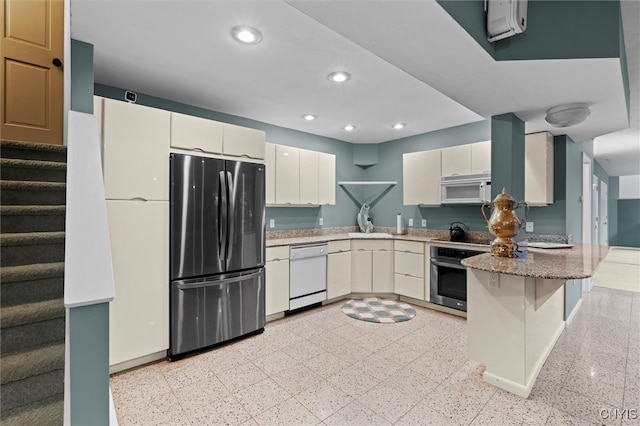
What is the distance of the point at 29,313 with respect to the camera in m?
1.44

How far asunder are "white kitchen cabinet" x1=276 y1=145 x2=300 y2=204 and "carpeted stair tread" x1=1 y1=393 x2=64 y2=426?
114 inches

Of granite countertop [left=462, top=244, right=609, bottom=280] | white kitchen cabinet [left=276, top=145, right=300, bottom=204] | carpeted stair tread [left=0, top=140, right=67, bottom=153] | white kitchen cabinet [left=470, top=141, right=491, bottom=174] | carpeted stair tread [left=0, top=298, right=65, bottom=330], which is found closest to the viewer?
carpeted stair tread [left=0, top=298, right=65, bottom=330]

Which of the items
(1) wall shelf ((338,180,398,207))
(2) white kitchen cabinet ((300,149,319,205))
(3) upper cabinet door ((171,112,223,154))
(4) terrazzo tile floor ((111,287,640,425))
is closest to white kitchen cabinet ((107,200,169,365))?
(4) terrazzo tile floor ((111,287,640,425))

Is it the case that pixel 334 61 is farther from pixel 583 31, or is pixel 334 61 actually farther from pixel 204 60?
pixel 583 31

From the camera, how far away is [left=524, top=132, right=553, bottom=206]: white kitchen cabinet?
340cm

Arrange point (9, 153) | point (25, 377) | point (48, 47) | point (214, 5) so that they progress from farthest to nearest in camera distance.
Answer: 1. point (48, 47)
2. point (9, 153)
3. point (214, 5)
4. point (25, 377)

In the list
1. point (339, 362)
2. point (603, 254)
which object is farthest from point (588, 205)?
point (339, 362)

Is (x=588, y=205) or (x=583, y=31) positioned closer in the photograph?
(x=583, y=31)

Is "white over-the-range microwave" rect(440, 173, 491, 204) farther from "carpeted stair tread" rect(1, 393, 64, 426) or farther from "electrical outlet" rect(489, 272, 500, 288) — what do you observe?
"carpeted stair tread" rect(1, 393, 64, 426)

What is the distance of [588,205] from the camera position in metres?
4.62

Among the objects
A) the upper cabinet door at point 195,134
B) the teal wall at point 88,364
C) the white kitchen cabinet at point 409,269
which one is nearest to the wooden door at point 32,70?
the upper cabinet door at point 195,134

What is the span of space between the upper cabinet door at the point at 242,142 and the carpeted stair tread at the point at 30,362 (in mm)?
2052

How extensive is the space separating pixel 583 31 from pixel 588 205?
3853mm

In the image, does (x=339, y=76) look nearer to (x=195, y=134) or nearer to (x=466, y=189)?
(x=195, y=134)
